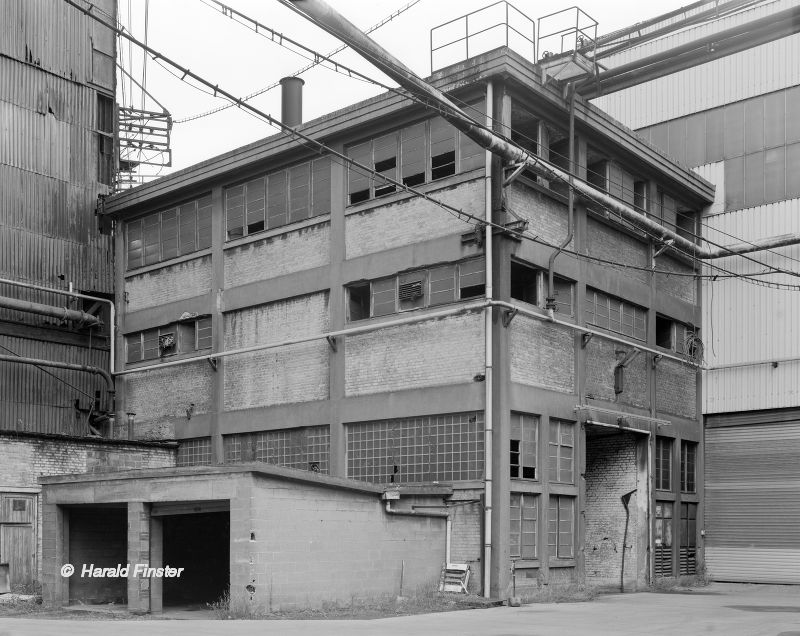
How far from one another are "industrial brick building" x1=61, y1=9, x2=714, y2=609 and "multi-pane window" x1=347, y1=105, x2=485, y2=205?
7cm

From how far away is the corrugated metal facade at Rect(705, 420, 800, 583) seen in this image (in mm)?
28297

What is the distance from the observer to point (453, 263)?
80.0 feet

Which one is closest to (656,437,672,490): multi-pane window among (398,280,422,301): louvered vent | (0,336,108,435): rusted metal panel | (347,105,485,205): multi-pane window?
(398,280,422,301): louvered vent

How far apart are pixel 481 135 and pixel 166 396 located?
1439 centimetres

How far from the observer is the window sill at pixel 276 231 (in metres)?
27.2

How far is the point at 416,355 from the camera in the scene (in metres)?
24.7

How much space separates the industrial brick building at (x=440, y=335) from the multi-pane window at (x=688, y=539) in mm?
79

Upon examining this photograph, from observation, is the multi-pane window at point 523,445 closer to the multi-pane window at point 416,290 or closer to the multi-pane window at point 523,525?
the multi-pane window at point 523,525

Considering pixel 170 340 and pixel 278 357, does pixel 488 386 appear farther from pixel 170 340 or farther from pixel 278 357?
pixel 170 340

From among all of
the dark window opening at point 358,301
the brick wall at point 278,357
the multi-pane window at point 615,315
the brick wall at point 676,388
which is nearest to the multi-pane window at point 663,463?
the brick wall at point 676,388

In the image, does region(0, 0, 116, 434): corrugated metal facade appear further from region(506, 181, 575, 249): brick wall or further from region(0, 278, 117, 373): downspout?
region(506, 181, 575, 249): brick wall

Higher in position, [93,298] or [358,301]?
[93,298]

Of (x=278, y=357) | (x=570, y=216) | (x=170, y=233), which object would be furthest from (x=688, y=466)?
(x=170, y=233)

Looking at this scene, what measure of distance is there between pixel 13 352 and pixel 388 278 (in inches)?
445
